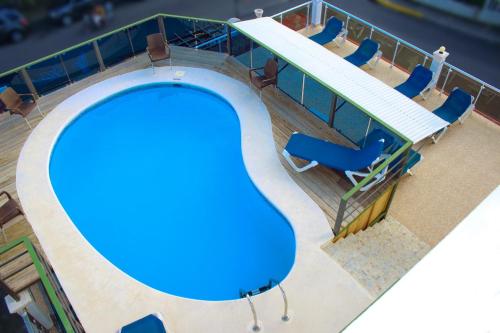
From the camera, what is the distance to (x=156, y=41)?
11094 mm

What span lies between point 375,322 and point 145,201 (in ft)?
21.1

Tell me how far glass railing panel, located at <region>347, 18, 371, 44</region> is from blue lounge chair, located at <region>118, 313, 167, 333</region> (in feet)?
30.9

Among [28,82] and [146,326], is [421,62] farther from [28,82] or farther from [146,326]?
[28,82]

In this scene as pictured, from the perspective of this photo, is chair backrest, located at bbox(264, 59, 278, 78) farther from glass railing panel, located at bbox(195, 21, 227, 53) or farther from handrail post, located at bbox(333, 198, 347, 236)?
handrail post, located at bbox(333, 198, 347, 236)

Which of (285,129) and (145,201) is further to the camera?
(285,129)

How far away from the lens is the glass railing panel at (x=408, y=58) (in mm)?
10117

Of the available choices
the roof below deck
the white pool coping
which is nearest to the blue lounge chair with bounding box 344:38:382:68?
the roof below deck

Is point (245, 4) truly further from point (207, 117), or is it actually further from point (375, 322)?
point (375, 322)

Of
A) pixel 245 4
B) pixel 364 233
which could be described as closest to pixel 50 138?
pixel 364 233

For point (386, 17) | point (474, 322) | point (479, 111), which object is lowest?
point (386, 17)

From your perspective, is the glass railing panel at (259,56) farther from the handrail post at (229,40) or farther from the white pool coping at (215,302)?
the white pool coping at (215,302)

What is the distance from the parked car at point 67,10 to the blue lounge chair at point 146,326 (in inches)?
625

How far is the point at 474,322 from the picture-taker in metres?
3.03

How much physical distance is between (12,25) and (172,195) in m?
13.1
